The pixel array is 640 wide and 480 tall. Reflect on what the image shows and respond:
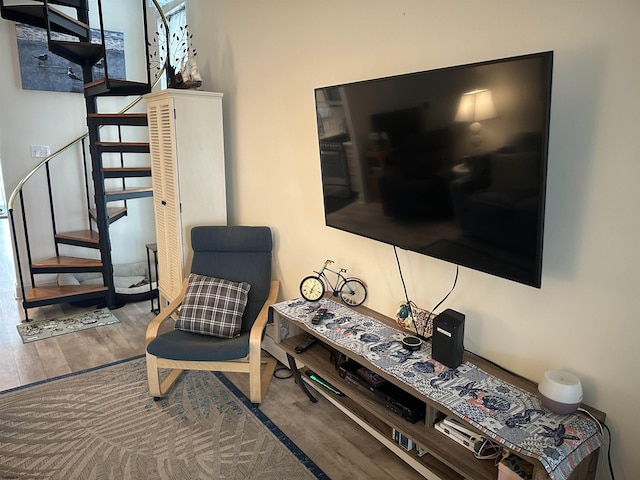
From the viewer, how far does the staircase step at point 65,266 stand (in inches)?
165

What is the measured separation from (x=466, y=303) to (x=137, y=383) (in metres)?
2.12

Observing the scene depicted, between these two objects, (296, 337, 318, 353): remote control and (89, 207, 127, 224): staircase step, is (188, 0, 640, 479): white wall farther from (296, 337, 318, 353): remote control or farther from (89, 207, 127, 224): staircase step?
(89, 207, 127, 224): staircase step

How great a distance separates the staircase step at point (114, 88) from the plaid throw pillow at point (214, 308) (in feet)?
5.98

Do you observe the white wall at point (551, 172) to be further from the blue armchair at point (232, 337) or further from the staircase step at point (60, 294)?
the staircase step at point (60, 294)

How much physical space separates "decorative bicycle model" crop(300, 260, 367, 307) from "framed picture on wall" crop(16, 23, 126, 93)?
3426mm

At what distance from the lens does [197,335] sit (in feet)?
9.45

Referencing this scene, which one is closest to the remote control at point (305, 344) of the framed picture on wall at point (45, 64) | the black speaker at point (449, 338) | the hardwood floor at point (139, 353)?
the hardwood floor at point (139, 353)

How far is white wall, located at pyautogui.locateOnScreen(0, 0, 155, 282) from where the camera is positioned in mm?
4297

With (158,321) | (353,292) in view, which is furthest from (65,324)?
(353,292)

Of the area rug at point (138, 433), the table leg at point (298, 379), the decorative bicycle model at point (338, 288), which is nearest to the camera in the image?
the area rug at point (138, 433)

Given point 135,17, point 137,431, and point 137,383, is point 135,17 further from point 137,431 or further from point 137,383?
point 137,431

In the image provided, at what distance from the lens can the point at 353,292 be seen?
2.66m

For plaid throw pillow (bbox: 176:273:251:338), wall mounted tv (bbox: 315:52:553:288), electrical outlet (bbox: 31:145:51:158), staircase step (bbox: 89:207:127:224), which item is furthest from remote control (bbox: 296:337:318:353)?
electrical outlet (bbox: 31:145:51:158)

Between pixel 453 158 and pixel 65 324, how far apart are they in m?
3.56
